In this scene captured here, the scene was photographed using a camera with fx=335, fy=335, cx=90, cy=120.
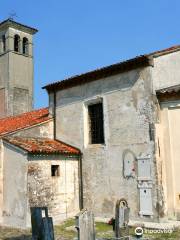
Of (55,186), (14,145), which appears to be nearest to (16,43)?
(14,145)

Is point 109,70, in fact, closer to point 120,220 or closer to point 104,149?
point 104,149

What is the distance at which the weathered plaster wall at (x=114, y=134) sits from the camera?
1294 centimetres

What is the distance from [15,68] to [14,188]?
60.8 ft

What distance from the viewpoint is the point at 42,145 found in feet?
47.7

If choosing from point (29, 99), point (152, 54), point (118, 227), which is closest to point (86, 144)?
point (152, 54)

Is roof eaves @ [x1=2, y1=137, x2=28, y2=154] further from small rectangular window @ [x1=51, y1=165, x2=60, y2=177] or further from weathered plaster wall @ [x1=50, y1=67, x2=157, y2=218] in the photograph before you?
weathered plaster wall @ [x1=50, y1=67, x2=157, y2=218]

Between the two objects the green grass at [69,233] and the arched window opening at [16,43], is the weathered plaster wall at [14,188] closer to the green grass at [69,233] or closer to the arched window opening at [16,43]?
the green grass at [69,233]

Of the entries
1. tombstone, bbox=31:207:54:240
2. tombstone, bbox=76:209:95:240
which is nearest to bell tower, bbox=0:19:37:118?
tombstone, bbox=31:207:54:240

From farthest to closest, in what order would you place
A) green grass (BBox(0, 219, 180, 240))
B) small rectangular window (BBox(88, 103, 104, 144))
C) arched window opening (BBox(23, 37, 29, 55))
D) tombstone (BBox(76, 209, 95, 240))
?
arched window opening (BBox(23, 37, 29, 55))
small rectangular window (BBox(88, 103, 104, 144))
green grass (BBox(0, 219, 180, 240))
tombstone (BBox(76, 209, 95, 240))

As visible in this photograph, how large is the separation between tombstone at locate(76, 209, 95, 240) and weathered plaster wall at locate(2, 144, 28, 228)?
488cm

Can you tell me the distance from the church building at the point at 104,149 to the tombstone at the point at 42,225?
4.42 m

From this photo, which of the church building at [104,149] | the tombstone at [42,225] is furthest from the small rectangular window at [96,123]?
the tombstone at [42,225]

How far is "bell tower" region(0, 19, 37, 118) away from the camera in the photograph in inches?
1153

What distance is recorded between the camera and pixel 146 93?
12922 mm
